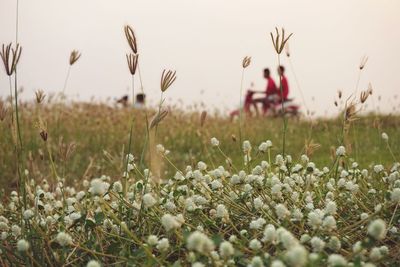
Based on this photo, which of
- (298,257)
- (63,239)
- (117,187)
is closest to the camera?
(298,257)

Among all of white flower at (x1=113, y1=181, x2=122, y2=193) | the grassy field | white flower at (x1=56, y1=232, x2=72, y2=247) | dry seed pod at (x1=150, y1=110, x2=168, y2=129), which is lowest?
the grassy field

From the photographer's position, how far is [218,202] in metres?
3.15

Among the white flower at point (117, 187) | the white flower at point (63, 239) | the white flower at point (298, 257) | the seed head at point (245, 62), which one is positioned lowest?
the white flower at point (63, 239)

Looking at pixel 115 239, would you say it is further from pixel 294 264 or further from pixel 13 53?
pixel 294 264

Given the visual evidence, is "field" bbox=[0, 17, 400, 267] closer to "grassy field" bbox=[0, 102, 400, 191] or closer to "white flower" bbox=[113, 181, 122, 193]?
"white flower" bbox=[113, 181, 122, 193]

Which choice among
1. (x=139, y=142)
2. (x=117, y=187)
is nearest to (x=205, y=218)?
(x=117, y=187)

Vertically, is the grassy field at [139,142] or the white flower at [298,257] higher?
the white flower at [298,257]

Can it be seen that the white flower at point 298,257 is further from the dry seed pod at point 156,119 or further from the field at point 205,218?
the dry seed pod at point 156,119

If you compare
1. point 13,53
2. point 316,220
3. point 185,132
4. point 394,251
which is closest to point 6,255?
point 13,53

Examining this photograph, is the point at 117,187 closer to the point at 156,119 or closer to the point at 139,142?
the point at 156,119

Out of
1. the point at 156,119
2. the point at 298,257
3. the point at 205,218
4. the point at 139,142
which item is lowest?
the point at 139,142

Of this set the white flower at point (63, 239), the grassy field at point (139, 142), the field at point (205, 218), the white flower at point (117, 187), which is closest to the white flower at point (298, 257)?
the field at point (205, 218)

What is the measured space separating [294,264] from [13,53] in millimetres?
1753

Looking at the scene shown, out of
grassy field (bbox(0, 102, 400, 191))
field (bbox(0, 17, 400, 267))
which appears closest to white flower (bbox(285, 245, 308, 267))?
field (bbox(0, 17, 400, 267))
